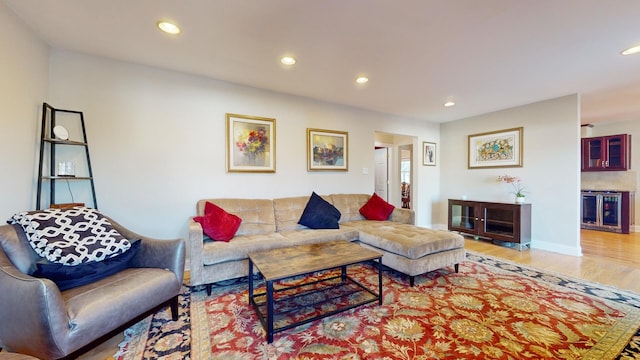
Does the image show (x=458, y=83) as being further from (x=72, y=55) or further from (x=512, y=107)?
(x=72, y=55)

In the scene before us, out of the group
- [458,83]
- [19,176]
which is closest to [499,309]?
[458,83]

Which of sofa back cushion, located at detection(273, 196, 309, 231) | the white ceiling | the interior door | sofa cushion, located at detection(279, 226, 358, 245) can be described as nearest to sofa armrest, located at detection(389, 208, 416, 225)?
sofa cushion, located at detection(279, 226, 358, 245)

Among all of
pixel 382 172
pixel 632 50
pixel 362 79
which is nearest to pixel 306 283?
pixel 362 79

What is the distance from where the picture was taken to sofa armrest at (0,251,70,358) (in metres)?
1.21

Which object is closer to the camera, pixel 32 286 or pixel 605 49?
pixel 32 286

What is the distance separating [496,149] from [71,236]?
19.0ft

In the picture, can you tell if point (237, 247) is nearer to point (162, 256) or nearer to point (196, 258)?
point (196, 258)

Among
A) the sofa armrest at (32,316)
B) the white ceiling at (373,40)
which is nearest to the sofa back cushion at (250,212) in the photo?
the white ceiling at (373,40)

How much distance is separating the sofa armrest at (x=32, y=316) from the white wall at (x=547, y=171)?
5.52m

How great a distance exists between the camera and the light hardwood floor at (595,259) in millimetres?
2795

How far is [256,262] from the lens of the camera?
1967 mm

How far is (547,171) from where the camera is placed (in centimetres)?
392

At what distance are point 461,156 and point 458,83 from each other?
7.68ft

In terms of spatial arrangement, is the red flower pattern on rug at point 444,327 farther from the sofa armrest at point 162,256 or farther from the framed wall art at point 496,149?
the framed wall art at point 496,149
